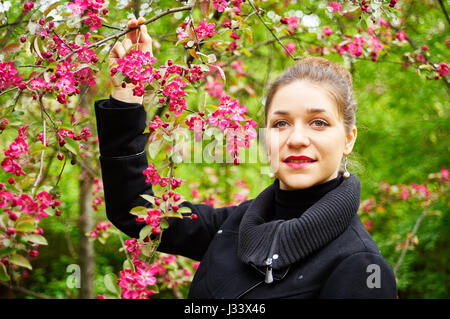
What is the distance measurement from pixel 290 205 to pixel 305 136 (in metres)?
0.25

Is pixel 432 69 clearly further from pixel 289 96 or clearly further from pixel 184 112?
pixel 184 112

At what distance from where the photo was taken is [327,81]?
Result: 1370 millimetres

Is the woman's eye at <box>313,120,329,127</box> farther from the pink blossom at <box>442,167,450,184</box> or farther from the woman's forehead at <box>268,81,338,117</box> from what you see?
the pink blossom at <box>442,167,450,184</box>

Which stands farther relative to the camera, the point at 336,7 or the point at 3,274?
the point at 336,7

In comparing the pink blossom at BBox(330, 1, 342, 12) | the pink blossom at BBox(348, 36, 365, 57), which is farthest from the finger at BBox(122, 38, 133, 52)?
the pink blossom at BBox(348, 36, 365, 57)

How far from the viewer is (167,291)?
12.5ft

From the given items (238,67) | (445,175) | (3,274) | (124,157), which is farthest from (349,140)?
(445,175)

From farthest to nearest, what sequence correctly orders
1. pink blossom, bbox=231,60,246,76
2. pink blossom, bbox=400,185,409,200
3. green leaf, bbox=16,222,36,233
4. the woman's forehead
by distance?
pink blossom, bbox=400,185,409,200 → pink blossom, bbox=231,60,246,76 → the woman's forehead → green leaf, bbox=16,222,36,233

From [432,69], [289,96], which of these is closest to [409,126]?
[432,69]

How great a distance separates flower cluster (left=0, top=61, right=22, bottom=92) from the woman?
272mm

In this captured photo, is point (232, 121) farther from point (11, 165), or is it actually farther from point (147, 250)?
point (11, 165)

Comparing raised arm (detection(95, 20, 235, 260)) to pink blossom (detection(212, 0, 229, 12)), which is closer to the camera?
raised arm (detection(95, 20, 235, 260))

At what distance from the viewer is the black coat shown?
112 centimetres
